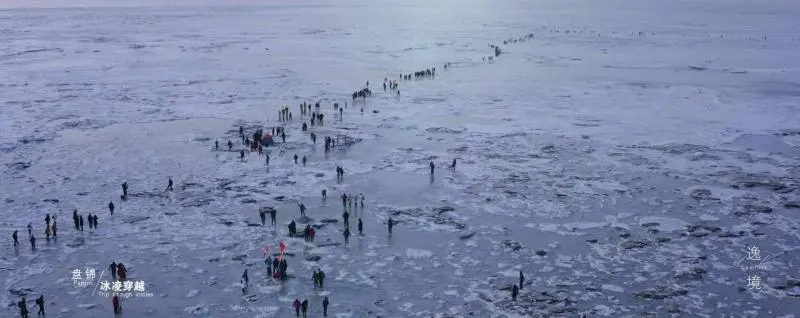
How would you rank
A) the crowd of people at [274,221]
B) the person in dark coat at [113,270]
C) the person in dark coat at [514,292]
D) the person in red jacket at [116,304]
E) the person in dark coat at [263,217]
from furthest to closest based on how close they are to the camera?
the person in dark coat at [263,217], the person in dark coat at [113,270], the person in dark coat at [514,292], the crowd of people at [274,221], the person in red jacket at [116,304]

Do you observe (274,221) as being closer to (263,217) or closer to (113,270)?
(263,217)

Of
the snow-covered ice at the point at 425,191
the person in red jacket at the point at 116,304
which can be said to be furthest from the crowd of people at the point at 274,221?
the snow-covered ice at the point at 425,191

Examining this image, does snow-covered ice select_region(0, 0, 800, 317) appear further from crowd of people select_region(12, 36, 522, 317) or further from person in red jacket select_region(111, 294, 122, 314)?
person in red jacket select_region(111, 294, 122, 314)

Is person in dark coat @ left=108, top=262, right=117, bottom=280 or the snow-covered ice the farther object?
person in dark coat @ left=108, top=262, right=117, bottom=280

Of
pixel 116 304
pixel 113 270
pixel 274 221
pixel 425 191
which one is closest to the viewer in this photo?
pixel 116 304

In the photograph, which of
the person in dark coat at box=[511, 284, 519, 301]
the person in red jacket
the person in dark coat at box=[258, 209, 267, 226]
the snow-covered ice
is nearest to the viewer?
the person in red jacket

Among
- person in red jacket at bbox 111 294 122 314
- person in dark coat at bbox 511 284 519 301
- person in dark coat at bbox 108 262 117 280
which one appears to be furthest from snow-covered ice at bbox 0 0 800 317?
person in dark coat at bbox 108 262 117 280

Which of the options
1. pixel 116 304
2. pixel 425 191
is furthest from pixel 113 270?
pixel 425 191

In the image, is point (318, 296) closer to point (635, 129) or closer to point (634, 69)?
point (635, 129)

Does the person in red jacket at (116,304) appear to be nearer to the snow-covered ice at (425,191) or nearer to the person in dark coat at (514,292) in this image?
the snow-covered ice at (425,191)
